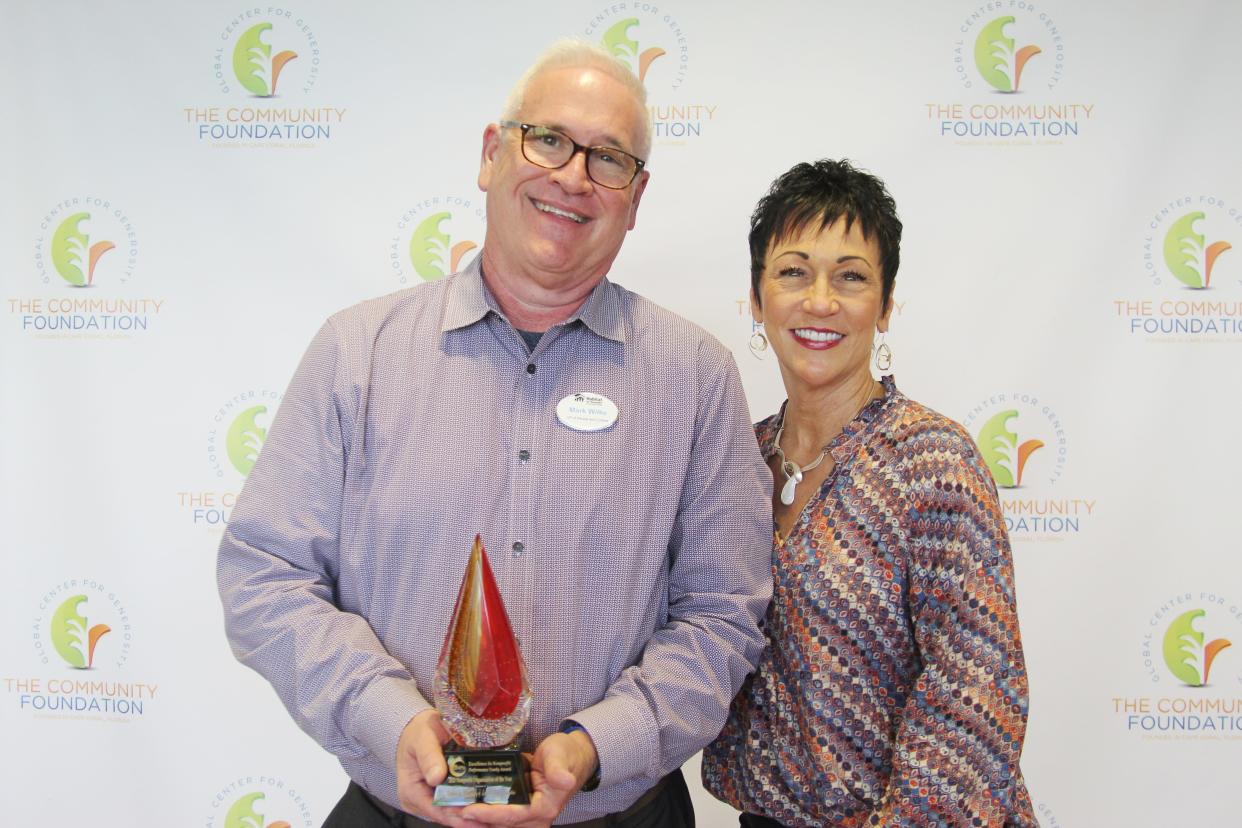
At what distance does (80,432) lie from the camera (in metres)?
2.64

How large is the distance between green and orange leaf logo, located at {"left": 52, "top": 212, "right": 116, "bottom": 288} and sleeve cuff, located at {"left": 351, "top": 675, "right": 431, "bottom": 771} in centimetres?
185

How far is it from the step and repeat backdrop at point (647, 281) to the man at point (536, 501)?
1.00 metres

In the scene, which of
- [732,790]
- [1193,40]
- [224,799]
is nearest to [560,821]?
[732,790]

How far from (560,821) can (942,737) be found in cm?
57

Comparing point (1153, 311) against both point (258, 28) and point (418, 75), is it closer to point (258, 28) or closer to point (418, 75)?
point (418, 75)

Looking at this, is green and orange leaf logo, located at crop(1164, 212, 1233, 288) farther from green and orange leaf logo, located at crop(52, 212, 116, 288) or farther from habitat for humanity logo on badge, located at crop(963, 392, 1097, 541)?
green and orange leaf logo, located at crop(52, 212, 116, 288)

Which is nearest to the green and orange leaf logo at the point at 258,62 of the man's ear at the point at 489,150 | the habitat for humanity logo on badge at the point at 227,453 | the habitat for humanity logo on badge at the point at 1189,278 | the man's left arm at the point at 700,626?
the habitat for humanity logo on badge at the point at 227,453

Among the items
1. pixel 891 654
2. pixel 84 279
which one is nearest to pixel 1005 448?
pixel 891 654

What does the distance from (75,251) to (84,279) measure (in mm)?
78

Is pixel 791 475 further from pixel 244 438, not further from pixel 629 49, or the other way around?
pixel 244 438

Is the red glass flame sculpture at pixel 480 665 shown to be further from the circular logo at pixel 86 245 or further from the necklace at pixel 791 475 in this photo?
the circular logo at pixel 86 245

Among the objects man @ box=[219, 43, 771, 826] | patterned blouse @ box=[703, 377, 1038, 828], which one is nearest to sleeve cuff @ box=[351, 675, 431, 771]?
man @ box=[219, 43, 771, 826]

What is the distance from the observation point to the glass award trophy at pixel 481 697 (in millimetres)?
1228

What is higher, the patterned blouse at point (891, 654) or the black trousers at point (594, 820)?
the patterned blouse at point (891, 654)
